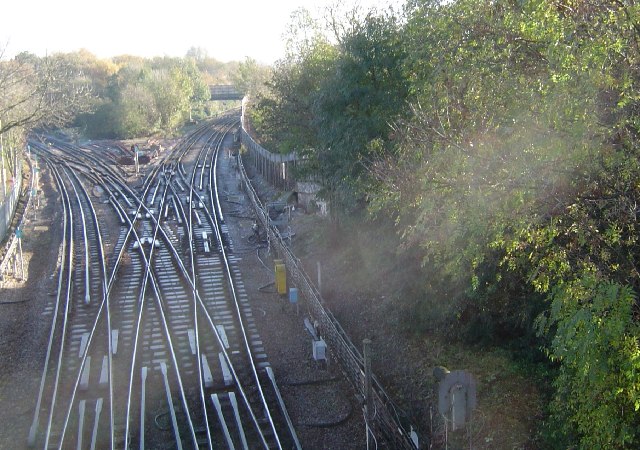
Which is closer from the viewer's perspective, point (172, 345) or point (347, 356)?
point (347, 356)

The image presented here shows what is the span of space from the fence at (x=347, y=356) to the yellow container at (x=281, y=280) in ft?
0.84

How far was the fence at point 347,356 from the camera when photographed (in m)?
8.64

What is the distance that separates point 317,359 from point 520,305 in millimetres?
3610

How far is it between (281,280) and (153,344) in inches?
136

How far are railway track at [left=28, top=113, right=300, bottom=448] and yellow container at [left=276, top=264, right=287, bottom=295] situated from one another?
2.65 feet

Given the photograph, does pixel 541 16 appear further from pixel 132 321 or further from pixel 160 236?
pixel 160 236

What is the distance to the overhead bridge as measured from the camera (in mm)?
75438

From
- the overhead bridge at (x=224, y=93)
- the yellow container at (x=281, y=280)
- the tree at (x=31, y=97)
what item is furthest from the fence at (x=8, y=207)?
the overhead bridge at (x=224, y=93)

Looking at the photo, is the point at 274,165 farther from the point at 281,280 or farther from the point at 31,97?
the point at 281,280

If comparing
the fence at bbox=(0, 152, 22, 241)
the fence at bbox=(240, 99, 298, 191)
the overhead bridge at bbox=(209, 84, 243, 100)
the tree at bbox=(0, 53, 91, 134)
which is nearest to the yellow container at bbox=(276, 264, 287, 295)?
the fence at bbox=(240, 99, 298, 191)

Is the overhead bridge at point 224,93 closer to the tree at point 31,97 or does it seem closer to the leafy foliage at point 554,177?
the tree at point 31,97

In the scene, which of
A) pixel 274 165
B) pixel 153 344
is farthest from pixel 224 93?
pixel 153 344

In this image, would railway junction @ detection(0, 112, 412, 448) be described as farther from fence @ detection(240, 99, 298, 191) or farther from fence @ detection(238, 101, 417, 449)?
fence @ detection(240, 99, 298, 191)

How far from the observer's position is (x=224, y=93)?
253ft
